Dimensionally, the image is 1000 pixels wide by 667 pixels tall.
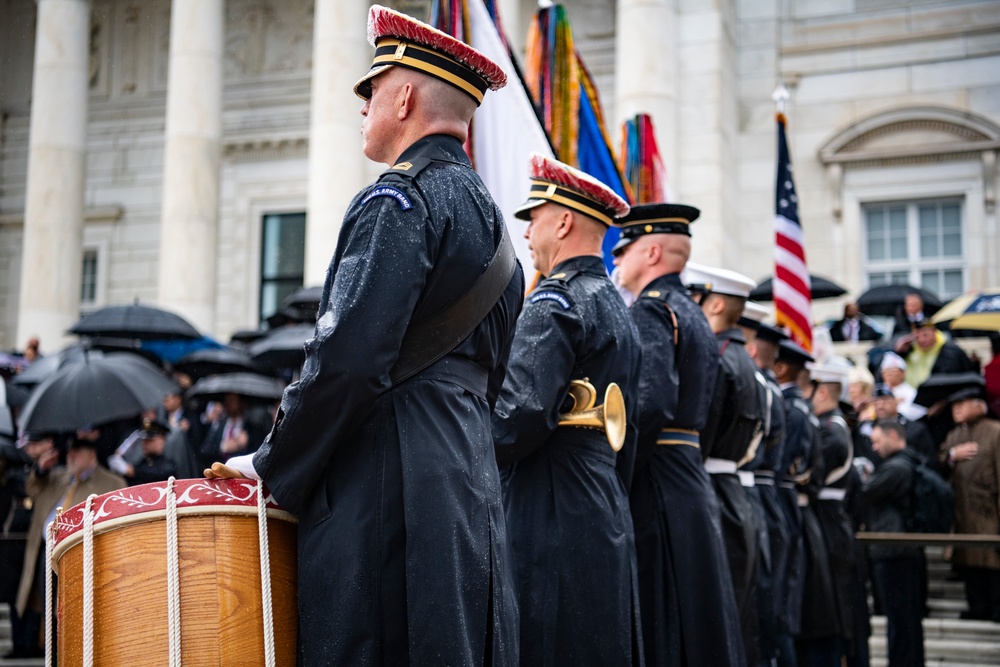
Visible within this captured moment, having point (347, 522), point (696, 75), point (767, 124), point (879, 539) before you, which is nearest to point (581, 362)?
point (347, 522)

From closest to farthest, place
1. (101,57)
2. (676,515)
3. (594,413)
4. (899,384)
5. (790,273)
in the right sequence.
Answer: (594,413)
(676,515)
(790,273)
(899,384)
(101,57)

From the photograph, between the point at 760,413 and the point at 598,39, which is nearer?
the point at 760,413

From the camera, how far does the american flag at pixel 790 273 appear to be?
457 inches

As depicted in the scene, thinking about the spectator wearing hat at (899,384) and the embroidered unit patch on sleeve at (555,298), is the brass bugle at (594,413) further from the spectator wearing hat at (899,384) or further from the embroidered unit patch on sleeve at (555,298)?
the spectator wearing hat at (899,384)

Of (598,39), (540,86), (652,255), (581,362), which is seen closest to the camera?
(581,362)

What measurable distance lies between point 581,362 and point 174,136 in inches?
679

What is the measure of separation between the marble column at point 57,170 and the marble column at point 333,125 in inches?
194

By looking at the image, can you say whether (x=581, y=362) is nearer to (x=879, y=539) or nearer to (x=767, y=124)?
(x=879, y=539)

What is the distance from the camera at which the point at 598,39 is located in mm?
23109

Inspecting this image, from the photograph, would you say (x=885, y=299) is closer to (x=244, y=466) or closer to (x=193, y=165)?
(x=193, y=165)

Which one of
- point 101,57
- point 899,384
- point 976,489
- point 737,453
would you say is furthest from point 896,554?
point 101,57

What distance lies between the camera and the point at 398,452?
346cm

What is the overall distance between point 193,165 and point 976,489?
46.2 ft

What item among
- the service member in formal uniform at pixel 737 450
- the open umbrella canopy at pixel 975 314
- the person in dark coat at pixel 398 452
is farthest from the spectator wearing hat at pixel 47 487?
the open umbrella canopy at pixel 975 314
